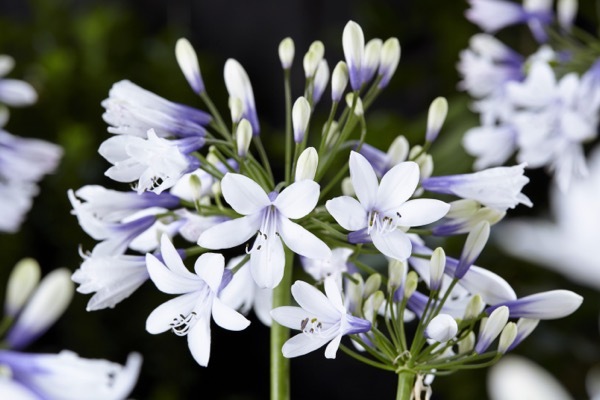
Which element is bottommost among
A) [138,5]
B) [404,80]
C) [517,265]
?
[517,265]

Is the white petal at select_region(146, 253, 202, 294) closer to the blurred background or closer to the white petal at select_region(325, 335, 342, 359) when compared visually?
the white petal at select_region(325, 335, 342, 359)

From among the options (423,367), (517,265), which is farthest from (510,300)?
(517,265)

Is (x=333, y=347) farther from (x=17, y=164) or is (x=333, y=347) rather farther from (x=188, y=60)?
(x=17, y=164)

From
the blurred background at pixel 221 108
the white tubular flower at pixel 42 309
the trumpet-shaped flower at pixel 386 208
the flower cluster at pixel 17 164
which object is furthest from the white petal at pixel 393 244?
the blurred background at pixel 221 108

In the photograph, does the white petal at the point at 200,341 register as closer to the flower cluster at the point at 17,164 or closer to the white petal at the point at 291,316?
the white petal at the point at 291,316

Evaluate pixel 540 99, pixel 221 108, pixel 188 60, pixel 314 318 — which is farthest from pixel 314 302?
pixel 221 108

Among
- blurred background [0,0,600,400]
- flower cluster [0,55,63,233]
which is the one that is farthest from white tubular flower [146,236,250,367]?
blurred background [0,0,600,400]

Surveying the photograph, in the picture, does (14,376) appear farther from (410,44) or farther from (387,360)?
(410,44)
